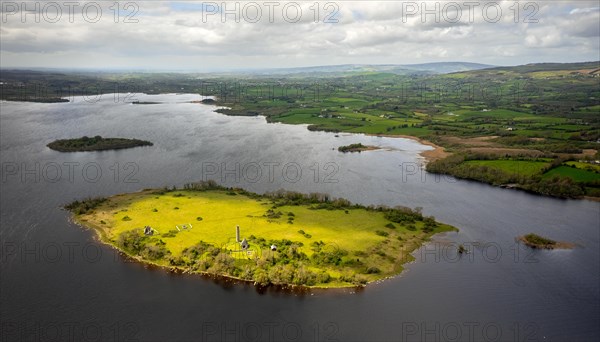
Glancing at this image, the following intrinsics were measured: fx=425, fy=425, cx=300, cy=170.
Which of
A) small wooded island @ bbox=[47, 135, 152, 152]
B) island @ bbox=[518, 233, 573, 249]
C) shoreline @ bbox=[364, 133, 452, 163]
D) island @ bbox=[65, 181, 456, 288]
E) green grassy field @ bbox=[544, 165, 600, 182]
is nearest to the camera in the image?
island @ bbox=[65, 181, 456, 288]

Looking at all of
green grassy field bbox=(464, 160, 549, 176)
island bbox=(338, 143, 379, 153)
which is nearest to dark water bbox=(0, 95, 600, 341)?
green grassy field bbox=(464, 160, 549, 176)

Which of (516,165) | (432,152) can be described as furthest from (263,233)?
(432,152)

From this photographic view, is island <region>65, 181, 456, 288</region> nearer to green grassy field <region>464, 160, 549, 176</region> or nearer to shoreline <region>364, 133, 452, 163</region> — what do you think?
green grassy field <region>464, 160, 549, 176</region>

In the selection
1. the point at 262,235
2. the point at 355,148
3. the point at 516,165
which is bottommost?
the point at 262,235

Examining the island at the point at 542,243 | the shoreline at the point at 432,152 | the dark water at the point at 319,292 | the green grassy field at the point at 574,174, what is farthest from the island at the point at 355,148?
the island at the point at 542,243

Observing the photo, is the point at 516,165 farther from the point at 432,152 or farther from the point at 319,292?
the point at 319,292

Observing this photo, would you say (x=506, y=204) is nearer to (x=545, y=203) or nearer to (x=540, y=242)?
(x=545, y=203)
